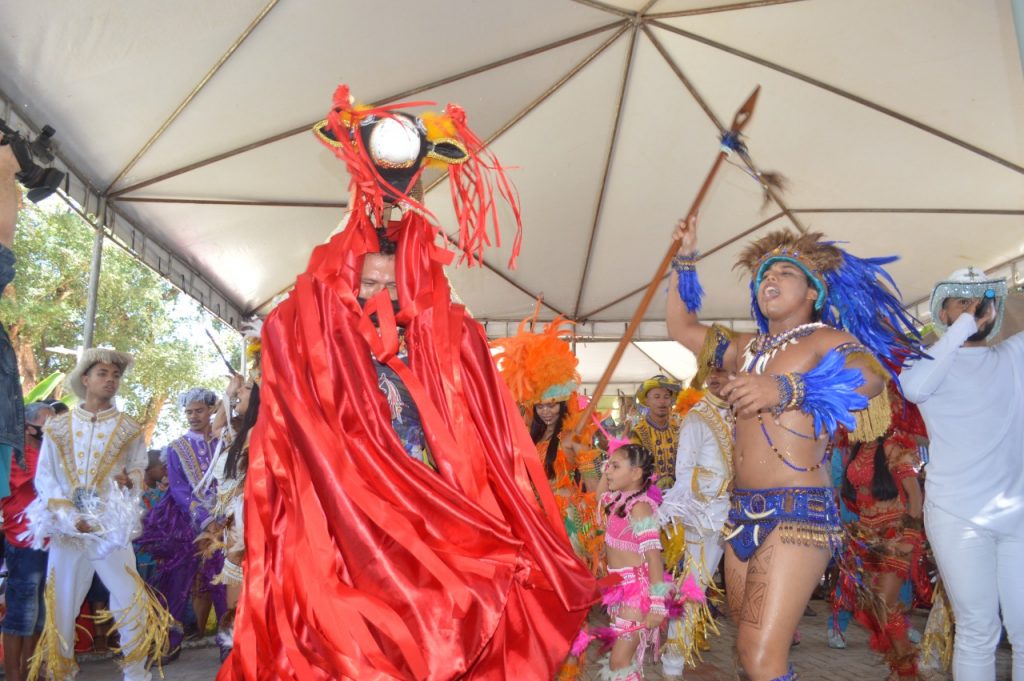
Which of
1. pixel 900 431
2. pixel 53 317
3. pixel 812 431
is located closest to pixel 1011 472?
pixel 812 431

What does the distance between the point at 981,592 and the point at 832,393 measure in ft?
4.78

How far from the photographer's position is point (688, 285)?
3.71m

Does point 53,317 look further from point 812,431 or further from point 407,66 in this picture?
point 812,431

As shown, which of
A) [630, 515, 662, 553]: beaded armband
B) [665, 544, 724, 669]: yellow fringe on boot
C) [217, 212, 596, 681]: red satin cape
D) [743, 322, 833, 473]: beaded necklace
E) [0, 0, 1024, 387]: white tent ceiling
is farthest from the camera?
[0, 0, 1024, 387]: white tent ceiling

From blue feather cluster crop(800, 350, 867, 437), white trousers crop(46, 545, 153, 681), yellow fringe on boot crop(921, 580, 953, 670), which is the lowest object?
yellow fringe on boot crop(921, 580, 953, 670)

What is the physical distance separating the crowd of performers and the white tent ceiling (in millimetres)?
2332

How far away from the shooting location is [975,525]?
12.0ft

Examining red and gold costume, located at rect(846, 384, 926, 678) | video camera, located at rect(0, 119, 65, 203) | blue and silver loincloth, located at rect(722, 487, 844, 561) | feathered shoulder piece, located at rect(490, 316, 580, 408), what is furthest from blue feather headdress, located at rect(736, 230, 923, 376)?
video camera, located at rect(0, 119, 65, 203)

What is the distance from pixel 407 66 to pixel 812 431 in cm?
501

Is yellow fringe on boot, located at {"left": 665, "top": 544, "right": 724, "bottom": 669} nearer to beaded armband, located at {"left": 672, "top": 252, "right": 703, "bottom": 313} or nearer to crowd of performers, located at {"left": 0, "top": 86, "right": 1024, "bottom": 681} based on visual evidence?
crowd of performers, located at {"left": 0, "top": 86, "right": 1024, "bottom": 681}

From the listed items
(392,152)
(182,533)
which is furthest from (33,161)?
(182,533)

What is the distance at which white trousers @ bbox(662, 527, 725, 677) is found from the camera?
202 inches

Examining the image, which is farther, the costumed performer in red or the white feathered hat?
the white feathered hat

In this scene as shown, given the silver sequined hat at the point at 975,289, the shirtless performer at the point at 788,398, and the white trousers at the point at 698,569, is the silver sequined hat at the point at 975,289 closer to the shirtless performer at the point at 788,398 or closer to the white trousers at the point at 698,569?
the shirtless performer at the point at 788,398
